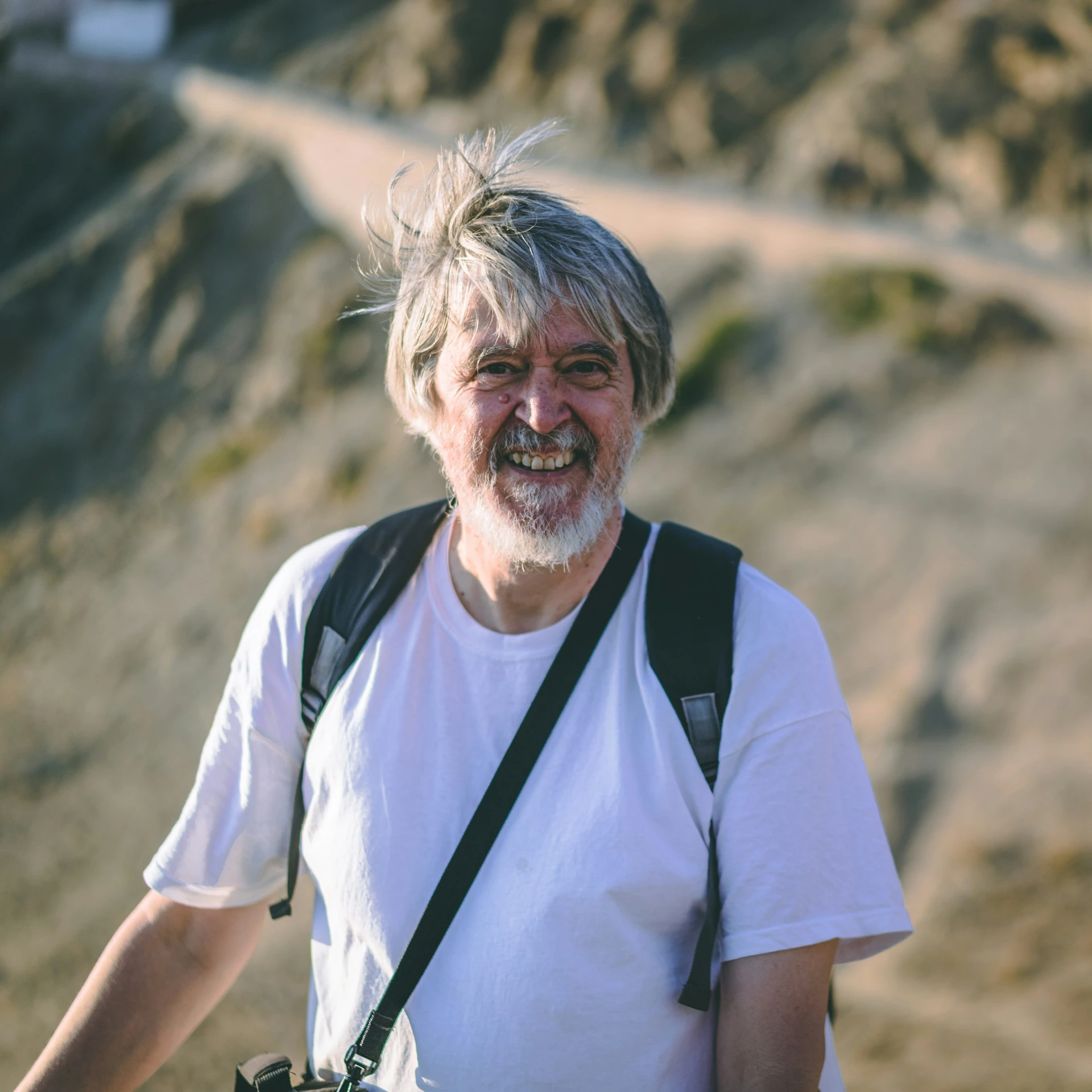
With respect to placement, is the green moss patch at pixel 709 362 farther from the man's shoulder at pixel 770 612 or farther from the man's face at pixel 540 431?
the man's shoulder at pixel 770 612

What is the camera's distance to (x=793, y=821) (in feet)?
5.07

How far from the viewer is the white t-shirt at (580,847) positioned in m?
1.56

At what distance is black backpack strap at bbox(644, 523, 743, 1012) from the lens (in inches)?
61.7

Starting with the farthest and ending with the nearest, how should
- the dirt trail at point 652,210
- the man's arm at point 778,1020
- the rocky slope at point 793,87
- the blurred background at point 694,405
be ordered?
1. the rocky slope at point 793,87
2. the dirt trail at point 652,210
3. the blurred background at point 694,405
4. the man's arm at point 778,1020

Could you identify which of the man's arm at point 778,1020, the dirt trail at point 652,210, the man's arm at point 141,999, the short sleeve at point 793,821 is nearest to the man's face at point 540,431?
the short sleeve at point 793,821

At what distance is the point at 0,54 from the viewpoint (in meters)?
24.4

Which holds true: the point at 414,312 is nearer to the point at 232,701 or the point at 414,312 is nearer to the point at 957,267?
the point at 232,701

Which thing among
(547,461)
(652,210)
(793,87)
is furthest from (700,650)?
(793,87)

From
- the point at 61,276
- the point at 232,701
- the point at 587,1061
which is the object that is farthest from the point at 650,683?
the point at 61,276

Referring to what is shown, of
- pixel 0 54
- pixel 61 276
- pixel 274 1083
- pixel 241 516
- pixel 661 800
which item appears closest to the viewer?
pixel 661 800

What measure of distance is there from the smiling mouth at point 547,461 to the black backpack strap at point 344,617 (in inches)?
10.7

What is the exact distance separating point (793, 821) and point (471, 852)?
0.48 m

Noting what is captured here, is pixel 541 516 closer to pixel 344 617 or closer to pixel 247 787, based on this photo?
pixel 344 617

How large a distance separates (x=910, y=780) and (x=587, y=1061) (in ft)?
16.9
